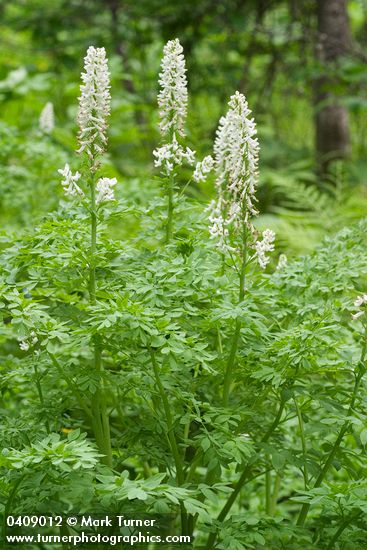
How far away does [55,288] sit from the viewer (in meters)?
2.86

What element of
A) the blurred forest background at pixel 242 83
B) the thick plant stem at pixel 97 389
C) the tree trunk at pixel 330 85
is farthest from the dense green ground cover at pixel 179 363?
the tree trunk at pixel 330 85

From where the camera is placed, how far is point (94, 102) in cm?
250

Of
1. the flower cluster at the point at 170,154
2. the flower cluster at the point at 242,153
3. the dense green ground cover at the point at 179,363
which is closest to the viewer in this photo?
the dense green ground cover at the point at 179,363

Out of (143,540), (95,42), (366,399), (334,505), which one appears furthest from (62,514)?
(95,42)

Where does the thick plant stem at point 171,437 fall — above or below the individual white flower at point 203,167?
below

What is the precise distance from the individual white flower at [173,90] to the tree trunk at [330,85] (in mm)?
4302

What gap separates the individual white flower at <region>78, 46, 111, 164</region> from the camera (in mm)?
2475

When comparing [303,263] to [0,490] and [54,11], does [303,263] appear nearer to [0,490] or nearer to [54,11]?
[0,490]

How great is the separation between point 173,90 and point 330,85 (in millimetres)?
4483

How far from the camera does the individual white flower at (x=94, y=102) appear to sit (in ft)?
8.12

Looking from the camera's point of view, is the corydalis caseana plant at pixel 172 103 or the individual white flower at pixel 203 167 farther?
the individual white flower at pixel 203 167

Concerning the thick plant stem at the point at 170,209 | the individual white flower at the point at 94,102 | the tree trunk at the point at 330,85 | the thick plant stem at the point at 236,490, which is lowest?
the thick plant stem at the point at 236,490

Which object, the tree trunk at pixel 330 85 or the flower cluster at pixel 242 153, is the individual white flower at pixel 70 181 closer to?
the flower cluster at pixel 242 153

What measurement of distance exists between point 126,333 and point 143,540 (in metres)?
0.70
